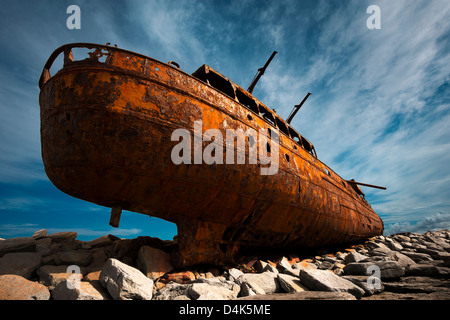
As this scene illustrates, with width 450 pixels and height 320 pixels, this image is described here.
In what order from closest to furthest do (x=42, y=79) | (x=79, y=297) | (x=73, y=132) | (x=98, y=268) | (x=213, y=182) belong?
(x=79, y=297) → (x=73, y=132) → (x=98, y=268) → (x=213, y=182) → (x=42, y=79)

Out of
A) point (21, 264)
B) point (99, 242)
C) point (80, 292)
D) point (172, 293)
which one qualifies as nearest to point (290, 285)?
point (172, 293)

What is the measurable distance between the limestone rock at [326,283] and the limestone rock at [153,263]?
7.46 ft

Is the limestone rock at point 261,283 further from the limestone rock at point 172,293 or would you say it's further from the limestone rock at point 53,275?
the limestone rock at point 53,275

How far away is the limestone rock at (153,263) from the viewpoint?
3176 millimetres

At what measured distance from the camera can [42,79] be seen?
3914 millimetres

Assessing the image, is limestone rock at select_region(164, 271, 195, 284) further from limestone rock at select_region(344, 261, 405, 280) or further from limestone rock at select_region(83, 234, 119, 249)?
limestone rock at select_region(344, 261, 405, 280)

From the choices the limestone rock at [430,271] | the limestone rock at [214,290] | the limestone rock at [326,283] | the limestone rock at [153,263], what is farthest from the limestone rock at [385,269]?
the limestone rock at [153,263]

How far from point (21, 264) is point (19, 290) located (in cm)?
96

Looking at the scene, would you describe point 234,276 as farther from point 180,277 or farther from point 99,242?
point 99,242

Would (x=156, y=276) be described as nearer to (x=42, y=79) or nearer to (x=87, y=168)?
(x=87, y=168)

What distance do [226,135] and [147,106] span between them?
150 cm

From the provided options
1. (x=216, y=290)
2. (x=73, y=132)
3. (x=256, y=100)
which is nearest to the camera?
(x=216, y=290)

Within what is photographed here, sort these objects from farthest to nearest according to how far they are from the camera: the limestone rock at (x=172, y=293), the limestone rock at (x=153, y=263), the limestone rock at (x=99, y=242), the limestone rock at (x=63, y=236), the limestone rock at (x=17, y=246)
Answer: the limestone rock at (x=63, y=236) → the limestone rock at (x=99, y=242) → the limestone rock at (x=17, y=246) → the limestone rock at (x=153, y=263) → the limestone rock at (x=172, y=293)
